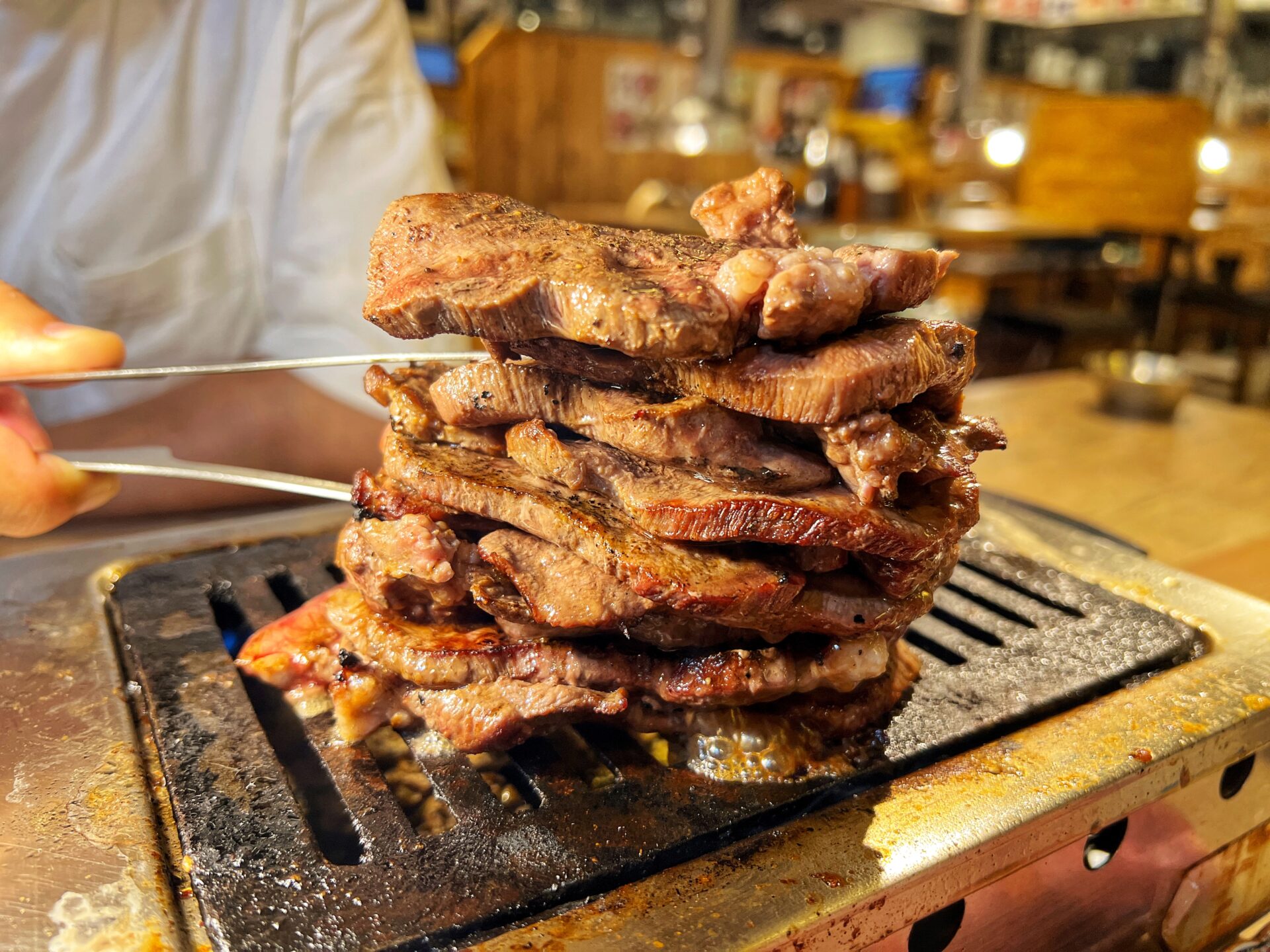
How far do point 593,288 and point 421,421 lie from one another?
0.44 meters

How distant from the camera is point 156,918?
0.92 m

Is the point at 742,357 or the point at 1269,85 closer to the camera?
the point at 742,357

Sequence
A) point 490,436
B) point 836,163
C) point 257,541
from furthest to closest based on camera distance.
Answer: point 836,163
point 257,541
point 490,436

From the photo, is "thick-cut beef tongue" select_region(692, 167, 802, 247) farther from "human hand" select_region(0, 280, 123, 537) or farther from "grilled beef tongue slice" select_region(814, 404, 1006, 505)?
"human hand" select_region(0, 280, 123, 537)

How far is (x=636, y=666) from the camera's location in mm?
1283

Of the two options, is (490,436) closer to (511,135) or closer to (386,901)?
(386,901)

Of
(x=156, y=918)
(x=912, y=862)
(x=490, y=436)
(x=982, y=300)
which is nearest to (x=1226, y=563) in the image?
(x=912, y=862)

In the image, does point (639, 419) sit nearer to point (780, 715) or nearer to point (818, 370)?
point (818, 370)

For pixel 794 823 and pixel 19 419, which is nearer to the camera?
pixel 794 823

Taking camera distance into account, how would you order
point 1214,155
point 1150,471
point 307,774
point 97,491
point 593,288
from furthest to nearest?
point 1214,155 → point 1150,471 → point 97,491 → point 307,774 → point 593,288

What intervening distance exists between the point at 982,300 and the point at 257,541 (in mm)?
8388

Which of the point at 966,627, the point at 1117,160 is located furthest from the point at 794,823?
the point at 1117,160

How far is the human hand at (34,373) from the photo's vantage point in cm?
141

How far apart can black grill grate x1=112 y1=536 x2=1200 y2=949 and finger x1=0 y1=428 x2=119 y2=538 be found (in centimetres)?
19
